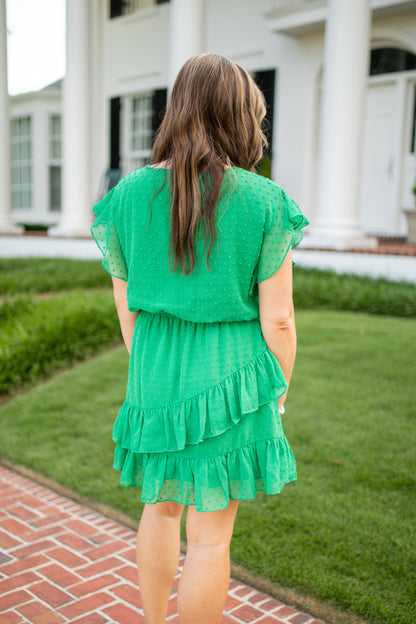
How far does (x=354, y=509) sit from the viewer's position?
2.82 meters

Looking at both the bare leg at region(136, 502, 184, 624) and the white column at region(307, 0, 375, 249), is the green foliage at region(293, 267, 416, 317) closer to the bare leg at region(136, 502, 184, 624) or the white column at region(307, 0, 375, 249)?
the white column at region(307, 0, 375, 249)

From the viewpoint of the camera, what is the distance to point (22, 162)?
1681 centimetres

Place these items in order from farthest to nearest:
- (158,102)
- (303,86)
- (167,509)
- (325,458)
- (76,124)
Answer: (158,102) < (76,124) < (303,86) < (325,458) < (167,509)

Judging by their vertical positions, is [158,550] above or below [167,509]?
below

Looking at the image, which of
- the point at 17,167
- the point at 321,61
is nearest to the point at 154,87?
the point at 321,61

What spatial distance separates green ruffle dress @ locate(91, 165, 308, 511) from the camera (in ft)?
4.84

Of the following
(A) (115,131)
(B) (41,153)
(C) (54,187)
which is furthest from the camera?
(C) (54,187)

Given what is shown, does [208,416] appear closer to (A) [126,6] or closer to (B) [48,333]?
(B) [48,333]

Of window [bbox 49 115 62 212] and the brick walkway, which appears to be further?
window [bbox 49 115 62 212]

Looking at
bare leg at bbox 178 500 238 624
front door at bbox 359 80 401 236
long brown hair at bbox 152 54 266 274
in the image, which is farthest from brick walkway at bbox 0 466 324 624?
front door at bbox 359 80 401 236

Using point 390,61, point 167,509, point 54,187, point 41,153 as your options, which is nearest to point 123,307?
point 167,509

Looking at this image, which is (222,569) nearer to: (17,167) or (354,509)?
(354,509)

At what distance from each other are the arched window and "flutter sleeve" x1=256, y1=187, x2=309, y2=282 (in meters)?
9.49

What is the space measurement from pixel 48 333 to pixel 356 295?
338 centimetres
